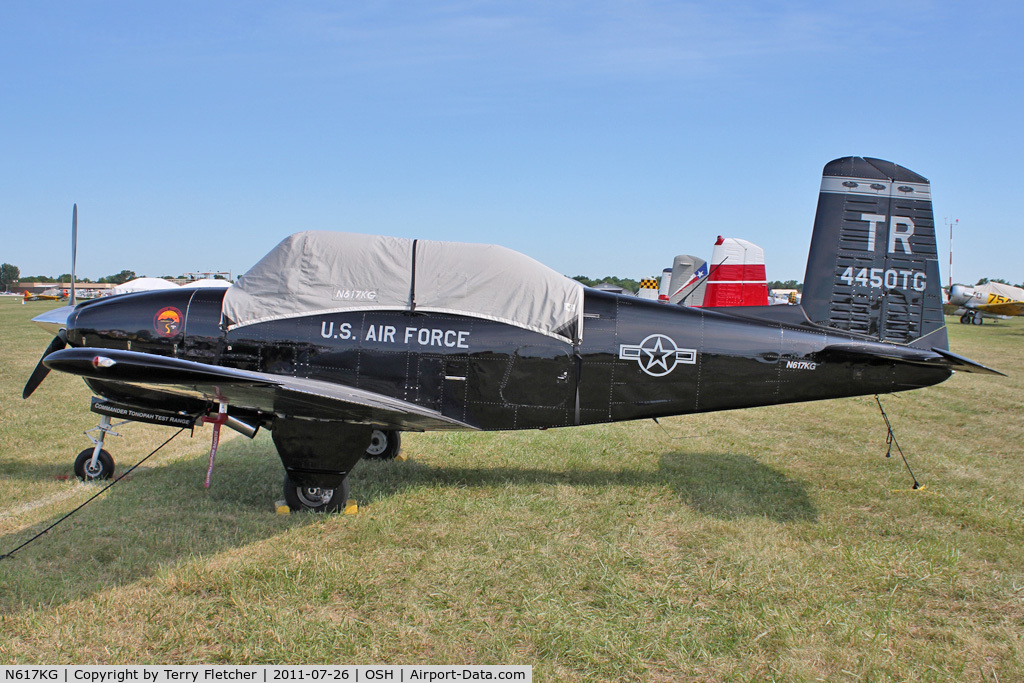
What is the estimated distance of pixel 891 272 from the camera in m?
5.86

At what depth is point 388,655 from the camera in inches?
138

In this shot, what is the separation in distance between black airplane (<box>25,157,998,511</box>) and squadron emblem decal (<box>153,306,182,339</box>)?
1cm

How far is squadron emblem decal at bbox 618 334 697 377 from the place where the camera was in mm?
5723

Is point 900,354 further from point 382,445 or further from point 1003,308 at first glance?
point 1003,308

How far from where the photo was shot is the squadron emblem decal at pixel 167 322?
5760mm

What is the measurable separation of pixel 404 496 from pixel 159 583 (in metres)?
2.21

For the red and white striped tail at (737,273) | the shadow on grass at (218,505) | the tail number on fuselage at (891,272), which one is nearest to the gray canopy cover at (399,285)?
the shadow on grass at (218,505)

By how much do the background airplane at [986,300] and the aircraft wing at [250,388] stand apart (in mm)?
47295

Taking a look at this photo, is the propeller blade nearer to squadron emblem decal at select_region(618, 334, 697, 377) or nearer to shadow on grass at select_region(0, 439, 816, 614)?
shadow on grass at select_region(0, 439, 816, 614)

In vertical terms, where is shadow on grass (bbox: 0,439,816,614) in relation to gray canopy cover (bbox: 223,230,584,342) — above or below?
below

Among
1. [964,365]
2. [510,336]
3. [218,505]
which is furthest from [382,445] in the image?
[964,365]
